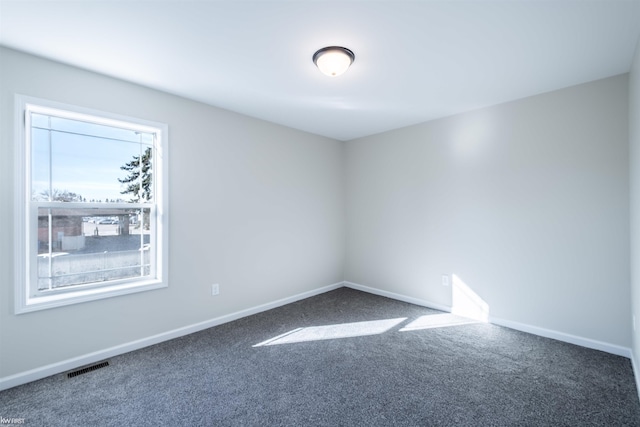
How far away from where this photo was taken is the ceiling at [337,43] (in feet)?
5.77

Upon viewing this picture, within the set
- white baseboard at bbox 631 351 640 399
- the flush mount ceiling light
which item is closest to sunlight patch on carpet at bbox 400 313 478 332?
white baseboard at bbox 631 351 640 399

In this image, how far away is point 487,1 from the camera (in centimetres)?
170

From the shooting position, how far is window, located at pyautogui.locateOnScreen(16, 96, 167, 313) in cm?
226

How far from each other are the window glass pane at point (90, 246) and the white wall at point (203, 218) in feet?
0.73

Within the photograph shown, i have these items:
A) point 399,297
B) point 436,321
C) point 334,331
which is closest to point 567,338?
point 436,321

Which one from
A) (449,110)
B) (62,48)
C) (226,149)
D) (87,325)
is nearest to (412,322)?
(449,110)

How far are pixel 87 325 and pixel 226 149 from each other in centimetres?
213

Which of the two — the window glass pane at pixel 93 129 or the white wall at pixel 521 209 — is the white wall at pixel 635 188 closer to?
the white wall at pixel 521 209

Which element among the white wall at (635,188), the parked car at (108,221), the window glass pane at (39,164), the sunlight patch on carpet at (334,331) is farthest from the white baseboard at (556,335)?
the window glass pane at (39,164)

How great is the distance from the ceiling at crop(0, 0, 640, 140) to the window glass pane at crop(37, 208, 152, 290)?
126 cm

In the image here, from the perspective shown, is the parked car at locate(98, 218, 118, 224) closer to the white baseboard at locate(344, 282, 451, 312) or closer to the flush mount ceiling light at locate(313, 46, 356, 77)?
the flush mount ceiling light at locate(313, 46, 356, 77)

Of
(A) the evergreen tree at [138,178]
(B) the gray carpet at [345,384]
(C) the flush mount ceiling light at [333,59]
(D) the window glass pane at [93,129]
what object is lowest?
(B) the gray carpet at [345,384]

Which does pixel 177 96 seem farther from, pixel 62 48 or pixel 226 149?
pixel 62 48

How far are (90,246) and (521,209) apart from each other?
4270 millimetres
